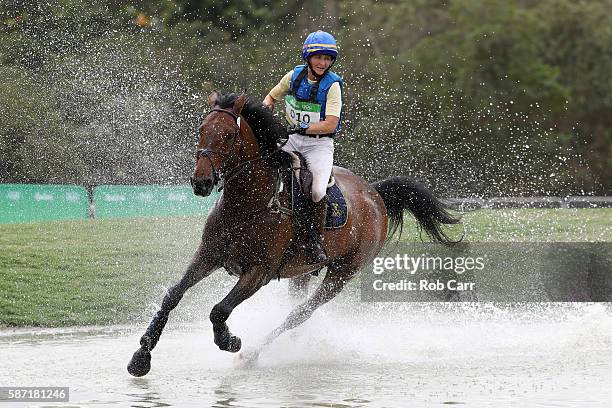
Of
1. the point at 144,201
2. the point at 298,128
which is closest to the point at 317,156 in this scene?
the point at 298,128

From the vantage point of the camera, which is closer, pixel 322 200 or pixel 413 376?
pixel 413 376

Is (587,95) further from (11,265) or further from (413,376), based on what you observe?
(413,376)

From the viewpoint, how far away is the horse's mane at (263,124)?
9.53 metres

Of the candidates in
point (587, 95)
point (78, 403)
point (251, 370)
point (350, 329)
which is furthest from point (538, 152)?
point (78, 403)

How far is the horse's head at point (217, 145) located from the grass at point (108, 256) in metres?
5.05

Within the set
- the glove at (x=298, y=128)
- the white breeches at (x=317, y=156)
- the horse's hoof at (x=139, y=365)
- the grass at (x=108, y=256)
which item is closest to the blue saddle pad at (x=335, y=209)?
the white breeches at (x=317, y=156)

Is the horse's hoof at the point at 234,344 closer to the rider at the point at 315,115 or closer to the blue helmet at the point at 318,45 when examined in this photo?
the rider at the point at 315,115

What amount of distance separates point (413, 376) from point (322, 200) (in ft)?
6.14

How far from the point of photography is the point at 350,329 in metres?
12.0

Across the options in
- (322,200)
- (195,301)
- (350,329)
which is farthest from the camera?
(195,301)

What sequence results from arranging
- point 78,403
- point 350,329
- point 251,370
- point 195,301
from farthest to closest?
point 195,301 → point 350,329 → point 251,370 → point 78,403

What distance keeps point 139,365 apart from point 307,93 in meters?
2.66

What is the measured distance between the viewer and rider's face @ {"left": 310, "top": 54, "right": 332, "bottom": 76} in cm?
997

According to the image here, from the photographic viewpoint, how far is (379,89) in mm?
32344
